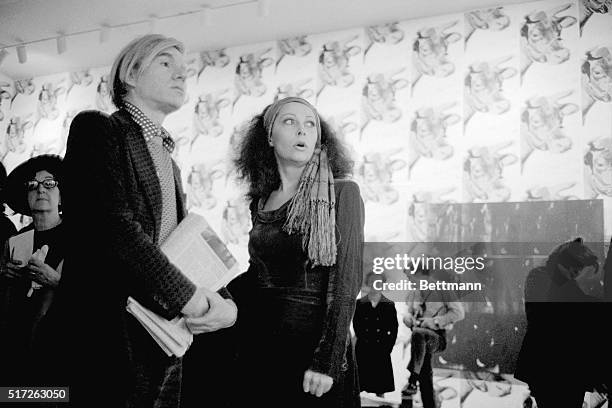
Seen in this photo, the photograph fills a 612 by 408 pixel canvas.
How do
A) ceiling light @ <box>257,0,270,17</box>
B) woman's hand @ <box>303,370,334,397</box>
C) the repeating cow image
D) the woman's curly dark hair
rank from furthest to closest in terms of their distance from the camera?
ceiling light @ <box>257,0,270,17</box> → the repeating cow image → the woman's curly dark hair → woman's hand @ <box>303,370,334,397</box>

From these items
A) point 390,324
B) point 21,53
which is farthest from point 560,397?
point 21,53

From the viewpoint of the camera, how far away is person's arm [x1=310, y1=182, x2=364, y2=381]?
4.78 ft

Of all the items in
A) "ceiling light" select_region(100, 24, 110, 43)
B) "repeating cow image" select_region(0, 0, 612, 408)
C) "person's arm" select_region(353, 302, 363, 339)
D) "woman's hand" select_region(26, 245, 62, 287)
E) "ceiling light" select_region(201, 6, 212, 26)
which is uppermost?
"ceiling light" select_region(201, 6, 212, 26)

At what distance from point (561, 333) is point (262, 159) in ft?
6.29

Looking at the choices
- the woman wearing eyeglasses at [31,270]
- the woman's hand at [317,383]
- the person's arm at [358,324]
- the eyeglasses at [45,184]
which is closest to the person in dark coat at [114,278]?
the woman's hand at [317,383]

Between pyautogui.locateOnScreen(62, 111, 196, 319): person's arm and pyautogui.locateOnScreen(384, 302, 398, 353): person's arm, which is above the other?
pyautogui.locateOnScreen(62, 111, 196, 319): person's arm

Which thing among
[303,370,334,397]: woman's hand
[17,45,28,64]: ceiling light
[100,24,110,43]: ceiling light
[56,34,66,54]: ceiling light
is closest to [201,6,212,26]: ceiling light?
[100,24,110,43]: ceiling light

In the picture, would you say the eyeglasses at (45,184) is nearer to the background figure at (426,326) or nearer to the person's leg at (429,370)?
the background figure at (426,326)

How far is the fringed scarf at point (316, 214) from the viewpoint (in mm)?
1543

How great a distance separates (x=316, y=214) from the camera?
5.20ft

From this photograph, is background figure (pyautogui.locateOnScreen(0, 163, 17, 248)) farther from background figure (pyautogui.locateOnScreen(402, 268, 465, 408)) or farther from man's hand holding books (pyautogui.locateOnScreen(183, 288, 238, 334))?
background figure (pyautogui.locateOnScreen(402, 268, 465, 408))

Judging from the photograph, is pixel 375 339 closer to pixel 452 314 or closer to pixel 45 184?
pixel 452 314

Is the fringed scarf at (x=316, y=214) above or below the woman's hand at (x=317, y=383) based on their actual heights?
above

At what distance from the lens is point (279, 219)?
1.64 m
